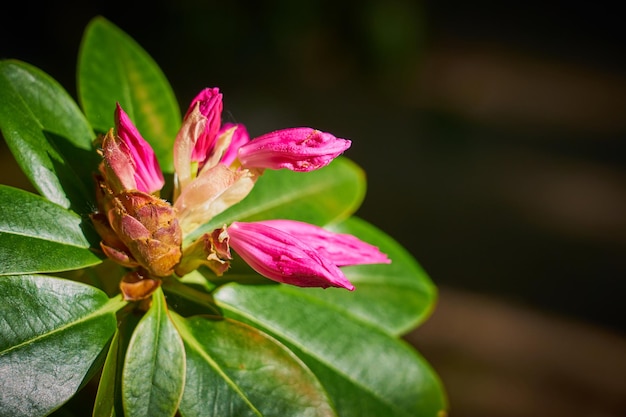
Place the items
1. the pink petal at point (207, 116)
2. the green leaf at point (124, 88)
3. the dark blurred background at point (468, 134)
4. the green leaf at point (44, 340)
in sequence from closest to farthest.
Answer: the green leaf at point (44, 340) < the pink petal at point (207, 116) < the green leaf at point (124, 88) < the dark blurred background at point (468, 134)

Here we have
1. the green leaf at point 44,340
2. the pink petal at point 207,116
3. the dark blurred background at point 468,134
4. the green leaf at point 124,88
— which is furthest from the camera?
the dark blurred background at point 468,134

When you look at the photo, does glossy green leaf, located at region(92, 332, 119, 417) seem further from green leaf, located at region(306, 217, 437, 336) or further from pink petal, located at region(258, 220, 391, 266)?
green leaf, located at region(306, 217, 437, 336)

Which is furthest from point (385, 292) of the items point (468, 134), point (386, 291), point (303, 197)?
point (468, 134)

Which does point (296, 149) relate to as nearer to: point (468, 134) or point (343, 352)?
point (343, 352)

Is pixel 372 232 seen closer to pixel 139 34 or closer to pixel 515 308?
pixel 515 308

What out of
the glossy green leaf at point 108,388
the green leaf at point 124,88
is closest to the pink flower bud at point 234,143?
the green leaf at point 124,88

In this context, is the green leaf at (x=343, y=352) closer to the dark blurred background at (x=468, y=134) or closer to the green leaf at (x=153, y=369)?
the green leaf at (x=153, y=369)
